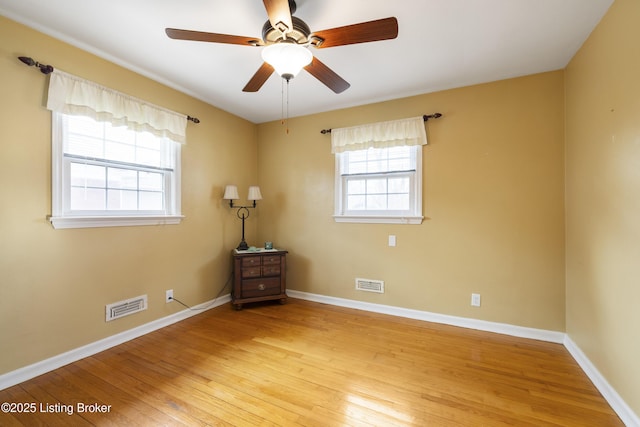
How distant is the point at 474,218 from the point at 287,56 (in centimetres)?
236

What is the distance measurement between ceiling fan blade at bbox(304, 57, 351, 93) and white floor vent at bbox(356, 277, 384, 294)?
2.19 m

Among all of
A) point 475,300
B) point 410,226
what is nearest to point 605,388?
point 475,300

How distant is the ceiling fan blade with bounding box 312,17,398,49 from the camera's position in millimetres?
1428

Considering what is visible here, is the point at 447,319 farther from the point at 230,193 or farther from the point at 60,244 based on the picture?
the point at 60,244

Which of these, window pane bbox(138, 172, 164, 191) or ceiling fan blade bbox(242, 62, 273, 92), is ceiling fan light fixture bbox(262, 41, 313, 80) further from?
window pane bbox(138, 172, 164, 191)

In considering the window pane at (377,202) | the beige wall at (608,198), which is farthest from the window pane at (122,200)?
the beige wall at (608,198)

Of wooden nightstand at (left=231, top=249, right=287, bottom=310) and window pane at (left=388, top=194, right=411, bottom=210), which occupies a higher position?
window pane at (left=388, top=194, right=411, bottom=210)

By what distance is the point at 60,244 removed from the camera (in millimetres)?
2109

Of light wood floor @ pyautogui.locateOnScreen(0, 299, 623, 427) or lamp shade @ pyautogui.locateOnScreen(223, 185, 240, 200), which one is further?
lamp shade @ pyautogui.locateOnScreen(223, 185, 240, 200)

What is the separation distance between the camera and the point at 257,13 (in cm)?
184

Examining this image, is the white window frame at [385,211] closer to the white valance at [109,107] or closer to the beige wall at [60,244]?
the beige wall at [60,244]

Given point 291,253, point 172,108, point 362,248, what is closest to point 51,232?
point 172,108

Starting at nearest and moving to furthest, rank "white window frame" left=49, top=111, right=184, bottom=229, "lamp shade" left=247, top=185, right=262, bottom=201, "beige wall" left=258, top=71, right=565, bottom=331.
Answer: "white window frame" left=49, top=111, right=184, bottom=229
"beige wall" left=258, top=71, right=565, bottom=331
"lamp shade" left=247, top=185, right=262, bottom=201

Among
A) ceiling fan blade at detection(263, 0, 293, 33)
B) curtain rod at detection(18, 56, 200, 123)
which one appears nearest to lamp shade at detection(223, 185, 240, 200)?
curtain rod at detection(18, 56, 200, 123)
